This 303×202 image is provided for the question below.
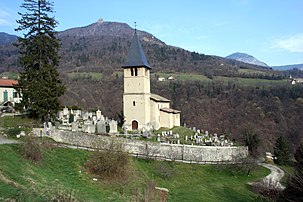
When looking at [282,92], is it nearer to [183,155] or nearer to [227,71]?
[227,71]

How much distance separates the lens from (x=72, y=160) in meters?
19.6

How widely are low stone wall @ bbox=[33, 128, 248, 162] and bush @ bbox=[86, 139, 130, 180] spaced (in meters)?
4.33

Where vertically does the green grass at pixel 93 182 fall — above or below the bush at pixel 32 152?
below

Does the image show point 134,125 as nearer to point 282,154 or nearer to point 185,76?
point 282,154

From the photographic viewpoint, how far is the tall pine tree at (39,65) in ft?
86.0

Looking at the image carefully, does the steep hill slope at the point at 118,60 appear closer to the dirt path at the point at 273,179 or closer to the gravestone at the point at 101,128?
the gravestone at the point at 101,128

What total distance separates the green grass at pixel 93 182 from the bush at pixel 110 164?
72 cm

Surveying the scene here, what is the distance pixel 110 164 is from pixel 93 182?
173cm

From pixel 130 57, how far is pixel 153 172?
61.9 feet

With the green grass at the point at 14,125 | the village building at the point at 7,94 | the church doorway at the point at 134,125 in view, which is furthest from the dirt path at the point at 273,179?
the village building at the point at 7,94

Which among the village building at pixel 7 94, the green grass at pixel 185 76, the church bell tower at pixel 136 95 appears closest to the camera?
the church bell tower at pixel 136 95

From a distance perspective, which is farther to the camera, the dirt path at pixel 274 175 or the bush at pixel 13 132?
the dirt path at pixel 274 175

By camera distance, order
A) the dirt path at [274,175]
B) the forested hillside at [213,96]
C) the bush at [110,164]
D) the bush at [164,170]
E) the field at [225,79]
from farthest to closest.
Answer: the field at [225,79]
the forested hillside at [213,96]
the dirt path at [274,175]
the bush at [164,170]
the bush at [110,164]

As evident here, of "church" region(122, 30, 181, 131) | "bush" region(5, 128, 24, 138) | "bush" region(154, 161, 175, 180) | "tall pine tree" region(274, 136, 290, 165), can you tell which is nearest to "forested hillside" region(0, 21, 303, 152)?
"tall pine tree" region(274, 136, 290, 165)
